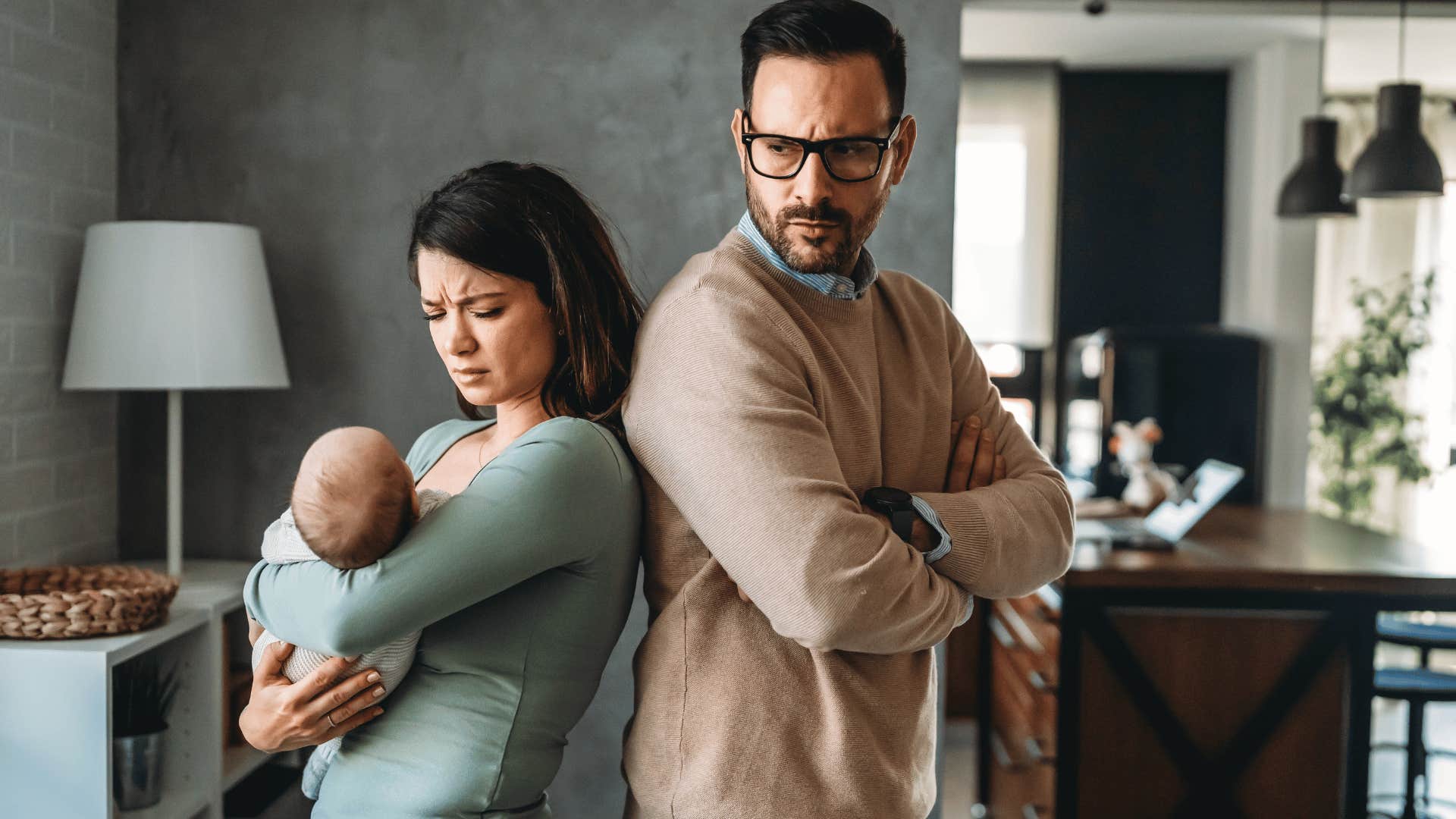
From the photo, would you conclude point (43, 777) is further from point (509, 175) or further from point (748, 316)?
point (748, 316)

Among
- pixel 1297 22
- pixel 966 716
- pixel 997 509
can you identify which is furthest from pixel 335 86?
pixel 1297 22

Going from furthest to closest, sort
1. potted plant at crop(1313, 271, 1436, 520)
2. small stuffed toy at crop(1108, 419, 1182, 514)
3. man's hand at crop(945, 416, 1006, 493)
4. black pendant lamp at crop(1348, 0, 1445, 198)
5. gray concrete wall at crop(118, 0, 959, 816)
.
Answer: potted plant at crop(1313, 271, 1436, 520) → black pendant lamp at crop(1348, 0, 1445, 198) → small stuffed toy at crop(1108, 419, 1182, 514) → gray concrete wall at crop(118, 0, 959, 816) → man's hand at crop(945, 416, 1006, 493)

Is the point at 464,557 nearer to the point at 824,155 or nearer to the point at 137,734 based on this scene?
the point at 824,155

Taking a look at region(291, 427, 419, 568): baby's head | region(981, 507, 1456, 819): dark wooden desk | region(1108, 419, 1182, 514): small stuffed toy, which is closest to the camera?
region(291, 427, 419, 568): baby's head

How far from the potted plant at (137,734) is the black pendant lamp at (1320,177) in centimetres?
413

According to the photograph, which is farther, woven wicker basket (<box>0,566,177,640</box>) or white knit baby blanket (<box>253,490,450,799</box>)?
woven wicker basket (<box>0,566,177,640</box>)

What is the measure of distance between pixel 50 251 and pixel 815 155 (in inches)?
71.0

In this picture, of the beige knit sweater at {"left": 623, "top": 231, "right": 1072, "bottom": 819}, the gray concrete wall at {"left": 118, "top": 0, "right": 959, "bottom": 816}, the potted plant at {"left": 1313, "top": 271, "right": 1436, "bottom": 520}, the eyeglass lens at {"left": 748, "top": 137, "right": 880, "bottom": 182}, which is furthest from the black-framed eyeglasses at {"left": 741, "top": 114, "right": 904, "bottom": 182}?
the potted plant at {"left": 1313, "top": 271, "right": 1436, "bottom": 520}

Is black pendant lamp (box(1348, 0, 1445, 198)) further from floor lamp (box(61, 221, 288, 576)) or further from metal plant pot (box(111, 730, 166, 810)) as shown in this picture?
metal plant pot (box(111, 730, 166, 810))

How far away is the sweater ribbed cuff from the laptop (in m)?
1.81

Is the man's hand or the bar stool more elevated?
the man's hand

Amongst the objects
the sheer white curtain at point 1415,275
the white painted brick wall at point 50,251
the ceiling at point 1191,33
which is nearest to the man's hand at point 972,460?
the white painted brick wall at point 50,251

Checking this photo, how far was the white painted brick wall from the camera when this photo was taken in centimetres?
214

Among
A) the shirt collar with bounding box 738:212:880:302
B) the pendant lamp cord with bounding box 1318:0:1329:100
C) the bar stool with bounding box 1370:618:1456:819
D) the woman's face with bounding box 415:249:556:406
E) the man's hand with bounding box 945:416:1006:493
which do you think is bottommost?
the bar stool with bounding box 1370:618:1456:819
